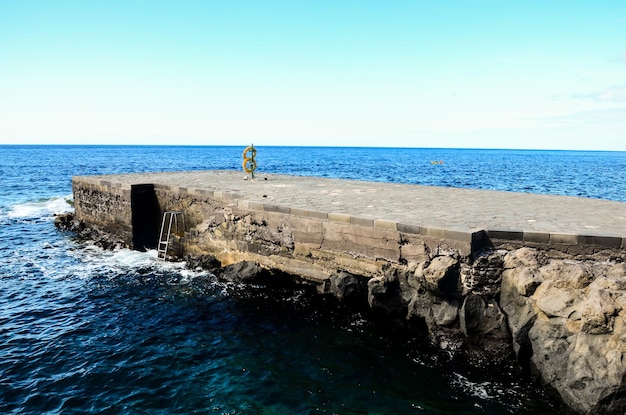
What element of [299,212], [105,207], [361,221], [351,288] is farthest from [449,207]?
[105,207]

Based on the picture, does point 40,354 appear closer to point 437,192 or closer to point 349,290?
point 349,290

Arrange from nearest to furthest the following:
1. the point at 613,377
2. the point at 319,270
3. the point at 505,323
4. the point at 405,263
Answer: the point at 613,377
the point at 505,323
the point at 405,263
the point at 319,270

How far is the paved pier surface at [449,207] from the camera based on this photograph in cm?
900

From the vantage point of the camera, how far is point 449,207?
1212 centimetres

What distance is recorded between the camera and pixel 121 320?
10.1 metres

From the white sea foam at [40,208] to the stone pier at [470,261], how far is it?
13460 millimetres

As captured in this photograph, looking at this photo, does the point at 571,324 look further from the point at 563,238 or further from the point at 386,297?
the point at 386,297

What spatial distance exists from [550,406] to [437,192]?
934cm

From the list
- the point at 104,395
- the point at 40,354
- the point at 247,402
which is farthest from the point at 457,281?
the point at 40,354

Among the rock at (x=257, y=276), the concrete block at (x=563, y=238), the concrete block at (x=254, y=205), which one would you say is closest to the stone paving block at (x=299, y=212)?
the concrete block at (x=254, y=205)

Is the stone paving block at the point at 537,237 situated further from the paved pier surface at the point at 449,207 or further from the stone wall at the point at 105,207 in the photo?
the stone wall at the point at 105,207

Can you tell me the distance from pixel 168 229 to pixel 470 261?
10.7 meters

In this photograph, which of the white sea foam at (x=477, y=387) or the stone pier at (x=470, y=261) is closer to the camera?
the stone pier at (x=470, y=261)

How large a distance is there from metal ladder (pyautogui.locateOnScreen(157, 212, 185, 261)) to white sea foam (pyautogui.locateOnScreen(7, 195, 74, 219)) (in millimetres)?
11178
